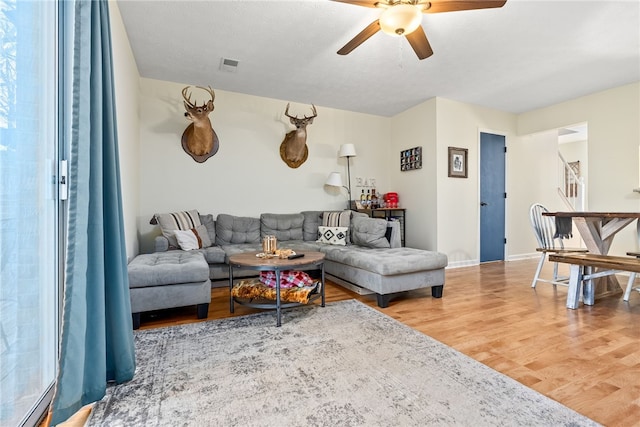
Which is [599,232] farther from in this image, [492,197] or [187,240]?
[187,240]

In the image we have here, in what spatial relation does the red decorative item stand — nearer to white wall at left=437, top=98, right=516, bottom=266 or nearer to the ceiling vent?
white wall at left=437, top=98, right=516, bottom=266

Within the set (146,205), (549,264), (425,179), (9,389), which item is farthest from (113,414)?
(549,264)

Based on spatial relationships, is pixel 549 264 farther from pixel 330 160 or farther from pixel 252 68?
pixel 252 68

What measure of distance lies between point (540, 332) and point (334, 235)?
2.50 meters

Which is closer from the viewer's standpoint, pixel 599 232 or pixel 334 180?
pixel 599 232

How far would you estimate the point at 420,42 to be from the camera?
8.32 feet

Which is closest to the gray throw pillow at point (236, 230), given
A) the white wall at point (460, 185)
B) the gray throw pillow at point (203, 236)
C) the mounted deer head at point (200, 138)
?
the gray throw pillow at point (203, 236)

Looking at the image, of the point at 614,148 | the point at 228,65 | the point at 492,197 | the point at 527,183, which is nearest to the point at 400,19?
the point at 228,65

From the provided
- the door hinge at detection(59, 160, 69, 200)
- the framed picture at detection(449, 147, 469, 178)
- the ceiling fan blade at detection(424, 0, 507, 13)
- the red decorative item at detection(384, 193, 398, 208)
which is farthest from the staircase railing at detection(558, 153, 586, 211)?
the door hinge at detection(59, 160, 69, 200)

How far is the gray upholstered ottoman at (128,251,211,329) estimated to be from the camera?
232cm

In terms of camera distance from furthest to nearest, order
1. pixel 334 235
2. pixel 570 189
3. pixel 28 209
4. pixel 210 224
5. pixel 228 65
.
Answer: pixel 570 189 → pixel 334 235 → pixel 210 224 → pixel 228 65 → pixel 28 209

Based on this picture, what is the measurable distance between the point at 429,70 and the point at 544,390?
134 inches

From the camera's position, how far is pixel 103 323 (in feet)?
4.61

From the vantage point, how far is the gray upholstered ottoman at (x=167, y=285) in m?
2.32
